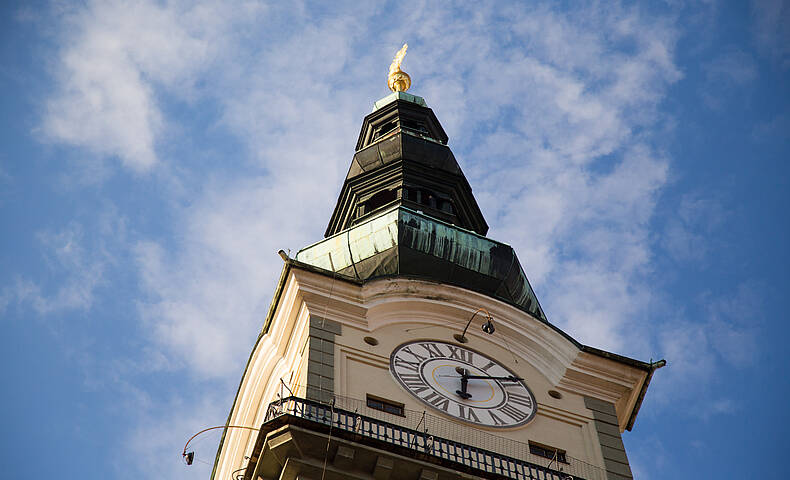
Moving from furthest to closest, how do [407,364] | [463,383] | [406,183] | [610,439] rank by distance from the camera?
[406,183] < [407,364] < [610,439] < [463,383]

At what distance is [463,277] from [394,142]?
6630mm

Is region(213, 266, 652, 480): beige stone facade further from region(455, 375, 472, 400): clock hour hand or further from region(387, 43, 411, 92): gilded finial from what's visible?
region(387, 43, 411, 92): gilded finial

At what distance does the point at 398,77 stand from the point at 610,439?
57.8ft

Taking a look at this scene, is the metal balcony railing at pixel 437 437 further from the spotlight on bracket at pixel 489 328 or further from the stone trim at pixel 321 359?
the spotlight on bracket at pixel 489 328

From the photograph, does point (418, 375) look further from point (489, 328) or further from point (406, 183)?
point (406, 183)

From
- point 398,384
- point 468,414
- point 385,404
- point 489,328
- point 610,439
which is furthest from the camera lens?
point 489,328

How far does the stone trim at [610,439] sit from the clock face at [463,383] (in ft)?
3.96

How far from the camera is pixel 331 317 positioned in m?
26.3

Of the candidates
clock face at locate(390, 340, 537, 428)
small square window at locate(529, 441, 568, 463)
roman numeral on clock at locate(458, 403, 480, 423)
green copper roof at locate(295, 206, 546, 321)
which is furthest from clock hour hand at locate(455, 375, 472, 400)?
green copper roof at locate(295, 206, 546, 321)

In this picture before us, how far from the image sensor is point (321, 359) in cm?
2503

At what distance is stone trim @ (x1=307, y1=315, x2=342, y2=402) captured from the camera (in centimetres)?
2416

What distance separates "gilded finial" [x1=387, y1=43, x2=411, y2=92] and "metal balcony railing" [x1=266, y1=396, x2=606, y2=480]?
1769cm

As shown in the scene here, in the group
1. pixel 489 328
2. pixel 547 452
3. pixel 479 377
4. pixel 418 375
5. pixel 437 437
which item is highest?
pixel 489 328

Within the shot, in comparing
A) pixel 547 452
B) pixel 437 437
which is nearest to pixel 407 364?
pixel 547 452
